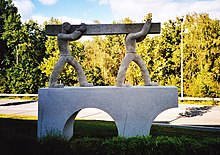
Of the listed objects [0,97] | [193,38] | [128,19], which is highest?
[128,19]

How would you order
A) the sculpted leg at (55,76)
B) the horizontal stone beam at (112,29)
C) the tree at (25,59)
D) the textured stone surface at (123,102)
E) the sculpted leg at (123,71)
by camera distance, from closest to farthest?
1. the textured stone surface at (123,102)
2. the sculpted leg at (123,71)
3. the sculpted leg at (55,76)
4. the horizontal stone beam at (112,29)
5. the tree at (25,59)

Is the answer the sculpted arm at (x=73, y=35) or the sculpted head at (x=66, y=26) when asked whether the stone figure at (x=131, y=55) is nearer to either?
the sculpted arm at (x=73, y=35)

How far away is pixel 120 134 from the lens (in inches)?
275

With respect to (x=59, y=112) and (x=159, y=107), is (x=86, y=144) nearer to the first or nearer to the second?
(x=59, y=112)

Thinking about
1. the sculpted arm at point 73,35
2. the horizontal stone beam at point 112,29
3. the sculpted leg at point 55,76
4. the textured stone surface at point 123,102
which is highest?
the horizontal stone beam at point 112,29

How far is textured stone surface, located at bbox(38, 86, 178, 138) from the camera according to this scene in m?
6.96

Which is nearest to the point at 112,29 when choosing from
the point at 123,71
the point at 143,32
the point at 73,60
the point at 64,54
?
the point at 143,32

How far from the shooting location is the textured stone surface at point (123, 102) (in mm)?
6957

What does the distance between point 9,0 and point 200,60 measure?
24.3 metres

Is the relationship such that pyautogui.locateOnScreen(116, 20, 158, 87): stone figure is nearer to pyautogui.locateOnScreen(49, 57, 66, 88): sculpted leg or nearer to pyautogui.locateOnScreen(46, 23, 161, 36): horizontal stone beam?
pyautogui.locateOnScreen(46, 23, 161, 36): horizontal stone beam

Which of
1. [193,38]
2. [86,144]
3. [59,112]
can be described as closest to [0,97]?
[193,38]

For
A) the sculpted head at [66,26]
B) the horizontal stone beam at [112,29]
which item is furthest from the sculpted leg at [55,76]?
the horizontal stone beam at [112,29]

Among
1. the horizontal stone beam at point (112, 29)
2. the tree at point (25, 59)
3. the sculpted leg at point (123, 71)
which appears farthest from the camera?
the tree at point (25, 59)

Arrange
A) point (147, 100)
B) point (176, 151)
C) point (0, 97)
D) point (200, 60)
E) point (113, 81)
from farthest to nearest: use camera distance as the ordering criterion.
A: point (0, 97) < point (113, 81) < point (200, 60) < point (147, 100) < point (176, 151)
